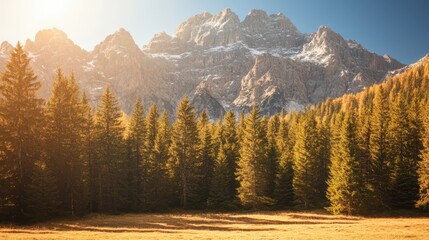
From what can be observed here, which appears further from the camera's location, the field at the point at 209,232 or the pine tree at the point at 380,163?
the pine tree at the point at 380,163

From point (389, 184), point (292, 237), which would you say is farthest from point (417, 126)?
point (292, 237)

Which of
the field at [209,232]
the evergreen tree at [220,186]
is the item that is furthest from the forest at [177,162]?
the field at [209,232]

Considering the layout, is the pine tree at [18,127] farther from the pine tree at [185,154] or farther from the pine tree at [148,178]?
the pine tree at [185,154]

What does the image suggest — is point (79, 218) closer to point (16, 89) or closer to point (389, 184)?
point (16, 89)

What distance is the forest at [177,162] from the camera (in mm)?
31422

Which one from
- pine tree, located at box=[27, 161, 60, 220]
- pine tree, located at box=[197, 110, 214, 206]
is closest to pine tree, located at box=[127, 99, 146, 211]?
pine tree, located at box=[197, 110, 214, 206]

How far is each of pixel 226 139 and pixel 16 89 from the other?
36717 millimetres

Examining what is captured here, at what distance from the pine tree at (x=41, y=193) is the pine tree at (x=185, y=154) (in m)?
23.0

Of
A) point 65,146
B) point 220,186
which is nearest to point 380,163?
point 220,186

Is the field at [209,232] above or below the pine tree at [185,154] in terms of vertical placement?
below

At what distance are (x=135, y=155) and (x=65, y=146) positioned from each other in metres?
18.1

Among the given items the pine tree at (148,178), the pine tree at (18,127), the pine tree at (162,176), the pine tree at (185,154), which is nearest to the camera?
the pine tree at (18,127)

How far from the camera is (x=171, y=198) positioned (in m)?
53.5

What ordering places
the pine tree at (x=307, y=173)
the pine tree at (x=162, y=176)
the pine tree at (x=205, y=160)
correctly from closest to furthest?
the pine tree at (x=162, y=176) → the pine tree at (x=307, y=173) → the pine tree at (x=205, y=160)
